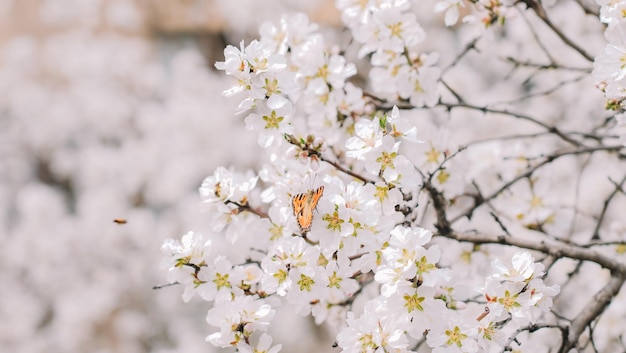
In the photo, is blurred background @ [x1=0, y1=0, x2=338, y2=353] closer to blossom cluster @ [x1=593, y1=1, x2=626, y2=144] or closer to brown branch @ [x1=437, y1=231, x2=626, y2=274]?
brown branch @ [x1=437, y1=231, x2=626, y2=274]

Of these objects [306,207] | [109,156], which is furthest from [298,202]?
[109,156]

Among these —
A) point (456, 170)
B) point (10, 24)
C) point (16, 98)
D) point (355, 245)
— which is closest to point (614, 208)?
point (456, 170)

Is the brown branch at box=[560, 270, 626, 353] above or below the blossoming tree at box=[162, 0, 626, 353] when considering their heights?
below

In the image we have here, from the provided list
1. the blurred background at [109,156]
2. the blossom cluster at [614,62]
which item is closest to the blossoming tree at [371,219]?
the blossom cluster at [614,62]

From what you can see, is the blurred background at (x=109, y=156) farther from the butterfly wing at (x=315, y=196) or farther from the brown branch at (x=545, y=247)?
the butterfly wing at (x=315, y=196)

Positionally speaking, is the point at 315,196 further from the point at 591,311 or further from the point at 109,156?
the point at 109,156

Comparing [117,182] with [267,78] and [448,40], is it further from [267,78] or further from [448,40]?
[267,78]

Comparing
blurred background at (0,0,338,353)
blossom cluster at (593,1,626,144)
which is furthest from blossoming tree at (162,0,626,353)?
blurred background at (0,0,338,353)
